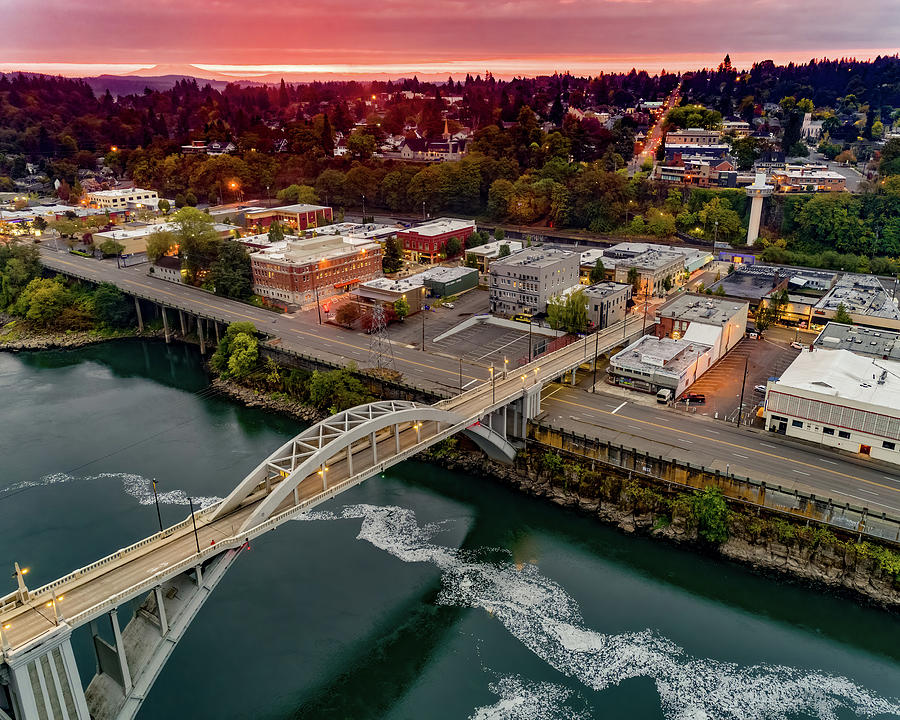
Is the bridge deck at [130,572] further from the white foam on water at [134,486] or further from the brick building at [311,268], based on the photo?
the brick building at [311,268]

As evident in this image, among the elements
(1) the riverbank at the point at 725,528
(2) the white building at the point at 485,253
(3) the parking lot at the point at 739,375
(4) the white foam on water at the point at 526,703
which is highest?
(2) the white building at the point at 485,253

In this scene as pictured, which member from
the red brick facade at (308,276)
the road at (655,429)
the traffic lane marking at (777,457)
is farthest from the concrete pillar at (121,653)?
the red brick facade at (308,276)

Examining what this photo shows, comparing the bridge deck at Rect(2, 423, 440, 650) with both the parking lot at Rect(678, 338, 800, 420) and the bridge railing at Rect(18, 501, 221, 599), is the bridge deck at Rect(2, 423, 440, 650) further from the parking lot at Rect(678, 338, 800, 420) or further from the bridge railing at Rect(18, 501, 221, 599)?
the parking lot at Rect(678, 338, 800, 420)

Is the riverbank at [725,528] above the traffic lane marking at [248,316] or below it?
below

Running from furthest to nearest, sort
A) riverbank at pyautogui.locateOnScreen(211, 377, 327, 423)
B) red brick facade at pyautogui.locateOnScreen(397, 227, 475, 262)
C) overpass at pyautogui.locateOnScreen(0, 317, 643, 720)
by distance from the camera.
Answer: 1. red brick facade at pyautogui.locateOnScreen(397, 227, 475, 262)
2. riverbank at pyautogui.locateOnScreen(211, 377, 327, 423)
3. overpass at pyautogui.locateOnScreen(0, 317, 643, 720)

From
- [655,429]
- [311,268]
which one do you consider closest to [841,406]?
[655,429]

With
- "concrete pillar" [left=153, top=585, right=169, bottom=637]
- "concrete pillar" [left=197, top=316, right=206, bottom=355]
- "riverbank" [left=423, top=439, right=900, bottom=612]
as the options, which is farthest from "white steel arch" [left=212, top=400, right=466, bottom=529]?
"concrete pillar" [left=197, top=316, right=206, bottom=355]

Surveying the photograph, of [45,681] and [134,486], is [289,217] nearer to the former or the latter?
[134,486]

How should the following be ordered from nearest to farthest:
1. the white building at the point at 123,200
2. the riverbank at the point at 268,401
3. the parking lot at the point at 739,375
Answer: the parking lot at the point at 739,375
the riverbank at the point at 268,401
the white building at the point at 123,200

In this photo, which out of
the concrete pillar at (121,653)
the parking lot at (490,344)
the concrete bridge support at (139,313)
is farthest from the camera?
the concrete bridge support at (139,313)
